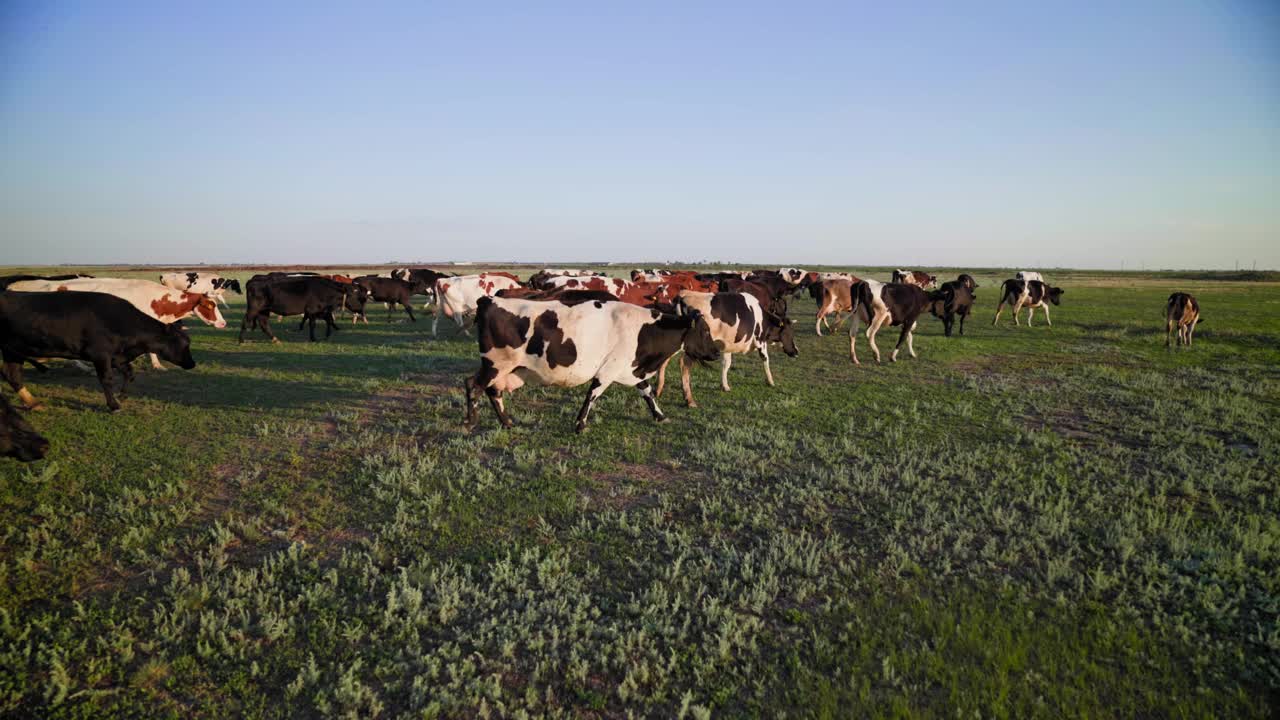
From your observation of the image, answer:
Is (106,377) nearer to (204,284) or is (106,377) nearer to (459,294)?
(459,294)

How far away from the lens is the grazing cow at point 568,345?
8.09m

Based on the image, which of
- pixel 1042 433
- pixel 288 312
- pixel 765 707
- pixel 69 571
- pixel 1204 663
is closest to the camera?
pixel 765 707

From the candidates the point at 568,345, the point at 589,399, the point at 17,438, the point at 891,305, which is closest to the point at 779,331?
the point at 891,305

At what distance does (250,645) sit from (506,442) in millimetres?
4294

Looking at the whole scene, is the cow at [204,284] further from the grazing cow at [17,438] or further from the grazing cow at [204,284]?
the grazing cow at [17,438]

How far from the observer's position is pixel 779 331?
12.5 m

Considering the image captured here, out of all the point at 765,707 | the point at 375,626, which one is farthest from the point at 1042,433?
the point at 375,626

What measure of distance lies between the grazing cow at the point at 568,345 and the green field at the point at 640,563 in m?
0.83

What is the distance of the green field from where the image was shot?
11.2ft

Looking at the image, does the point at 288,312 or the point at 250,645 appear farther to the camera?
the point at 288,312

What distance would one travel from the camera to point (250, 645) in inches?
148

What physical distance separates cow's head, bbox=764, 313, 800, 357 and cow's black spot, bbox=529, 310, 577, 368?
18.0 ft

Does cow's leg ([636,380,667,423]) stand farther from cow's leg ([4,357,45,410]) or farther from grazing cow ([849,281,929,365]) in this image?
cow's leg ([4,357,45,410])

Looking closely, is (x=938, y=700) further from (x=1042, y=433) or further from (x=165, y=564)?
(x=1042, y=433)
